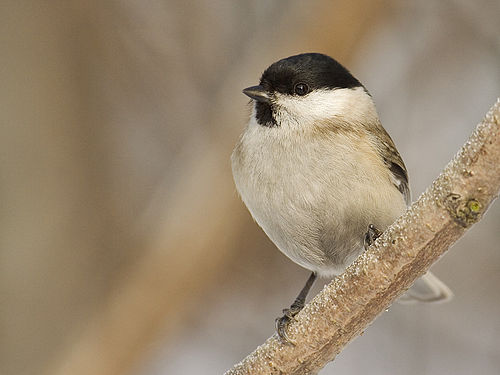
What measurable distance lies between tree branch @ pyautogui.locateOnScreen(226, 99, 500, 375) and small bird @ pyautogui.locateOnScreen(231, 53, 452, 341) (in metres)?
0.19

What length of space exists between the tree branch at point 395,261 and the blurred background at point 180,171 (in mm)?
1368

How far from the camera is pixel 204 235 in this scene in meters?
2.98

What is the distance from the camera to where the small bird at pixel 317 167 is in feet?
6.29

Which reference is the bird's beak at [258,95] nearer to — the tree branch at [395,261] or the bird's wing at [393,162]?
the bird's wing at [393,162]

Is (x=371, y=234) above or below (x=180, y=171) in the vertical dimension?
above

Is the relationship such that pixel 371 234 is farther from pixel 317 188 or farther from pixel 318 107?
pixel 318 107

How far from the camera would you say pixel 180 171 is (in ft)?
10.5

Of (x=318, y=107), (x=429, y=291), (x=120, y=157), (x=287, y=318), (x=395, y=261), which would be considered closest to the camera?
(x=395, y=261)

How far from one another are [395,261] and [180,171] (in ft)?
6.30

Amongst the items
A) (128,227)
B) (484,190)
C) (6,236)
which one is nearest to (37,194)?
(6,236)

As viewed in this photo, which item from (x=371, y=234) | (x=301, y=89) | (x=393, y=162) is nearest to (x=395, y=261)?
(x=371, y=234)

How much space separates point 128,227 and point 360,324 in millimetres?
2083

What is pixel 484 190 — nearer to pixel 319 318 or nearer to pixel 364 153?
pixel 319 318

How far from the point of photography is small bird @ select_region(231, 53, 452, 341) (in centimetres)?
192
